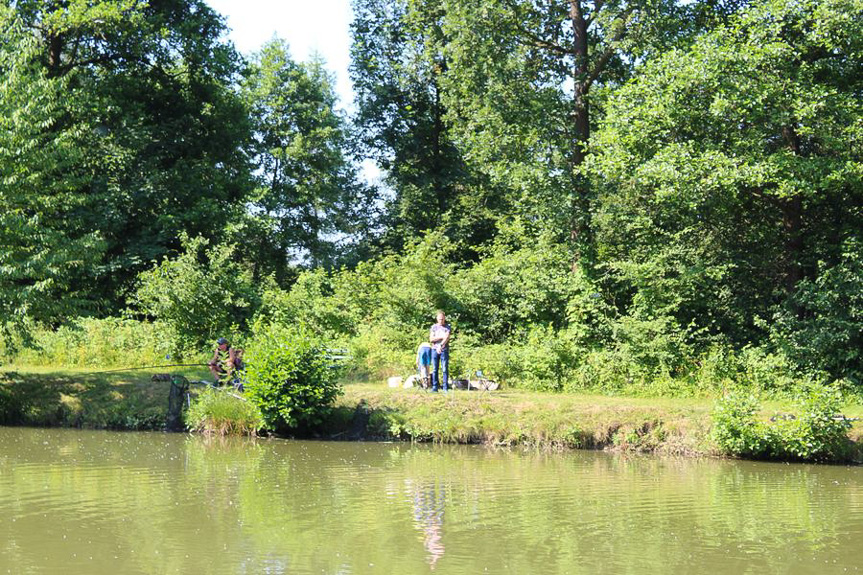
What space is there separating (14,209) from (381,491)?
13.3 m

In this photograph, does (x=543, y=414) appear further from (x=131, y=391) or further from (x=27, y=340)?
(x=27, y=340)

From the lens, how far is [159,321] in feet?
90.1

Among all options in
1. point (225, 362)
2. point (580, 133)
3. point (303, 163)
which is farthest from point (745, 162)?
point (303, 163)

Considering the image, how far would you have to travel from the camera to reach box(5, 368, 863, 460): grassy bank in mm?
18766

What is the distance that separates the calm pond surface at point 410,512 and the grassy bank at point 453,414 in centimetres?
88

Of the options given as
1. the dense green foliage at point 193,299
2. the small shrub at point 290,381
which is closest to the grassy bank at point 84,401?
the small shrub at point 290,381

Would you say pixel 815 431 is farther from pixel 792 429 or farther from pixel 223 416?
pixel 223 416

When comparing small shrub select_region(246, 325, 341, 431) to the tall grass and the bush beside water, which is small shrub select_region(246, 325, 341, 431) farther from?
the bush beside water

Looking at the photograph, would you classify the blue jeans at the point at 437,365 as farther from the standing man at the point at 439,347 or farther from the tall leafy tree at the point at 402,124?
the tall leafy tree at the point at 402,124

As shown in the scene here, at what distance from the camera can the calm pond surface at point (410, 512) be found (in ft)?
32.1

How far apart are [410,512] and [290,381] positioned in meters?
7.84

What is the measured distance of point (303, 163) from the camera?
44.1 m

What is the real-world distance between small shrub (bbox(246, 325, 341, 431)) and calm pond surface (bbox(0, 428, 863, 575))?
1.50 metres

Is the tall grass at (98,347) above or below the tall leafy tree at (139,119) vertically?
below
